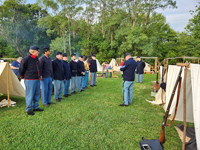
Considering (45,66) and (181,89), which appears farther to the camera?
(45,66)

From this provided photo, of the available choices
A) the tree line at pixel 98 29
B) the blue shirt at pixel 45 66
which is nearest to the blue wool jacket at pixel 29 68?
the blue shirt at pixel 45 66

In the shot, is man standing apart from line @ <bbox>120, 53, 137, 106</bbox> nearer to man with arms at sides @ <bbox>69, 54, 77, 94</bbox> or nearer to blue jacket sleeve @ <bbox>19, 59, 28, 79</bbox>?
man with arms at sides @ <bbox>69, 54, 77, 94</bbox>

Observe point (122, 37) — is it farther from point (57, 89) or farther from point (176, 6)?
point (57, 89)

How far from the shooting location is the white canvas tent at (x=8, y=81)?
4.56 metres

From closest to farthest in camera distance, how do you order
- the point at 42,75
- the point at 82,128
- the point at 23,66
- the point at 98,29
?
1. the point at 82,128
2. the point at 23,66
3. the point at 42,75
4. the point at 98,29

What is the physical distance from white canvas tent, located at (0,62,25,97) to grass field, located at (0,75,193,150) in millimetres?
868

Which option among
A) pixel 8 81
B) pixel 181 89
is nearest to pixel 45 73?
pixel 8 81

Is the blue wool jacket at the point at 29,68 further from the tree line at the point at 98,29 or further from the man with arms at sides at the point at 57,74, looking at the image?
the tree line at the point at 98,29

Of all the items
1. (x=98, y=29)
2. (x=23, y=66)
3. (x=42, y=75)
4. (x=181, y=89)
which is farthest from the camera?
(x=98, y=29)

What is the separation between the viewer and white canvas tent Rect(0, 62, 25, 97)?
4.56 meters

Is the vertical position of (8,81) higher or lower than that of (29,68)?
lower

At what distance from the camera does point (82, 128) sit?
10.5 feet

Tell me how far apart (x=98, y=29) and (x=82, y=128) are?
3401cm

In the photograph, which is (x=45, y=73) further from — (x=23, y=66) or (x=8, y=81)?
(x=8, y=81)
